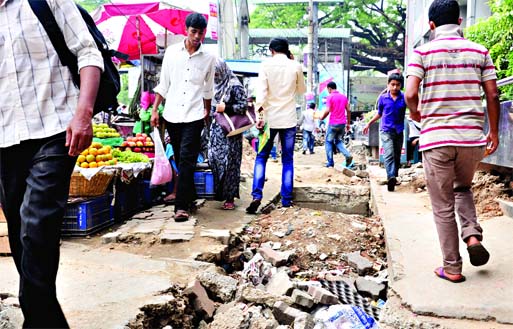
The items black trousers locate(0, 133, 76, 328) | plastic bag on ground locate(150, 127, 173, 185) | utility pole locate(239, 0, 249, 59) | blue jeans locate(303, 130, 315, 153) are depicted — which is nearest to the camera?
black trousers locate(0, 133, 76, 328)

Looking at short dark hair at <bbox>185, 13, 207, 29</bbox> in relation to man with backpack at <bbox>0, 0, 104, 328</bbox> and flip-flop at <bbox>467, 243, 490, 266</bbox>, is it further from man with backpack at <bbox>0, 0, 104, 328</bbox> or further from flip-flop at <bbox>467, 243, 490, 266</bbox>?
flip-flop at <bbox>467, 243, 490, 266</bbox>

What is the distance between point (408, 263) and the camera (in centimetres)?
347

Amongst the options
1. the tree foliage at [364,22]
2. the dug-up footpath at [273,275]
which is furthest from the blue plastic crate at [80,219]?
the tree foliage at [364,22]

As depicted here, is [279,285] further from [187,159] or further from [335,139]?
[335,139]

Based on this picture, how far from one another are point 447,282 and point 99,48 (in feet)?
8.01

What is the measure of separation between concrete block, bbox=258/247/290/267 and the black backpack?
2506 millimetres

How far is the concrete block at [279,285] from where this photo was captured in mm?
3496

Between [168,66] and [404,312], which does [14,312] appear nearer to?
[404,312]

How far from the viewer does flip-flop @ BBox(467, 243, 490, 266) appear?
298 centimetres

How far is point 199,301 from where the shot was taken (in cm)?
322

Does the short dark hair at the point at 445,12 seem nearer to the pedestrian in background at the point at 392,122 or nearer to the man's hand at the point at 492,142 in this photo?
the man's hand at the point at 492,142

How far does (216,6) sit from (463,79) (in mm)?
9604

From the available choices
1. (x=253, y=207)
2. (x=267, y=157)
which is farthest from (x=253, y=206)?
(x=267, y=157)

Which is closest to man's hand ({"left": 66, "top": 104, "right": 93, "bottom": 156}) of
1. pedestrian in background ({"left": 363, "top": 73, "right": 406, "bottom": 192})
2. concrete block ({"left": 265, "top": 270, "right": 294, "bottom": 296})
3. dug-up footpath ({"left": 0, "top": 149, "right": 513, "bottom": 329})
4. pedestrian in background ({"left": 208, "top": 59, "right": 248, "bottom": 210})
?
dug-up footpath ({"left": 0, "top": 149, "right": 513, "bottom": 329})
